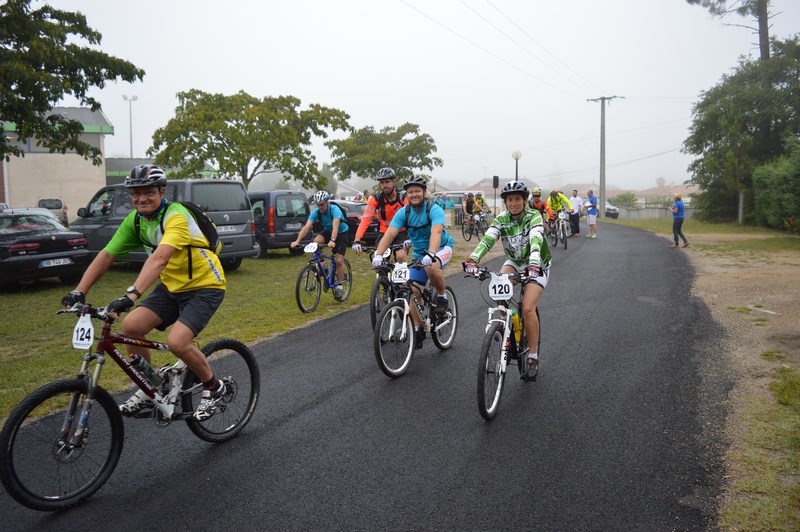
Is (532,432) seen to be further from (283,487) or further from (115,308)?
(115,308)

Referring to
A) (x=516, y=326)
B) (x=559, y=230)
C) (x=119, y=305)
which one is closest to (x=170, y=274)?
(x=119, y=305)

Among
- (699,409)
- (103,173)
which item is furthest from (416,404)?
(103,173)

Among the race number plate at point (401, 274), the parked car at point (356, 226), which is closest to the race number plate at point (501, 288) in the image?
the race number plate at point (401, 274)

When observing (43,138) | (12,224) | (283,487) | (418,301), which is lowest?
(283,487)

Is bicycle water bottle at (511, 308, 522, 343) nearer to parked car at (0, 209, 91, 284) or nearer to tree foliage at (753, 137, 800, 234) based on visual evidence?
parked car at (0, 209, 91, 284)

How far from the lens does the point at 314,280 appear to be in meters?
10.1

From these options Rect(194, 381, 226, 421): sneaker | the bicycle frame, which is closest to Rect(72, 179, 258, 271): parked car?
Rect(194, 381, 226, 421): sneaker

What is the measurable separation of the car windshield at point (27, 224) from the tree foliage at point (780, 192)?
22.8 m

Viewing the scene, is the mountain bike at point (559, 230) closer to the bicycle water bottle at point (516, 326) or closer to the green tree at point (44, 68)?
the green tree at point (44, 68)

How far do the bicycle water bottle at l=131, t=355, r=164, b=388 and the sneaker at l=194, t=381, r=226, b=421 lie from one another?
361 millimetres

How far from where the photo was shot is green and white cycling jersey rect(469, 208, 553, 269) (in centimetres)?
574

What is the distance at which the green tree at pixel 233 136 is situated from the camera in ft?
83.9

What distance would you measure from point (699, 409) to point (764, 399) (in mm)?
722

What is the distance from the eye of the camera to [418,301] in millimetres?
6828
